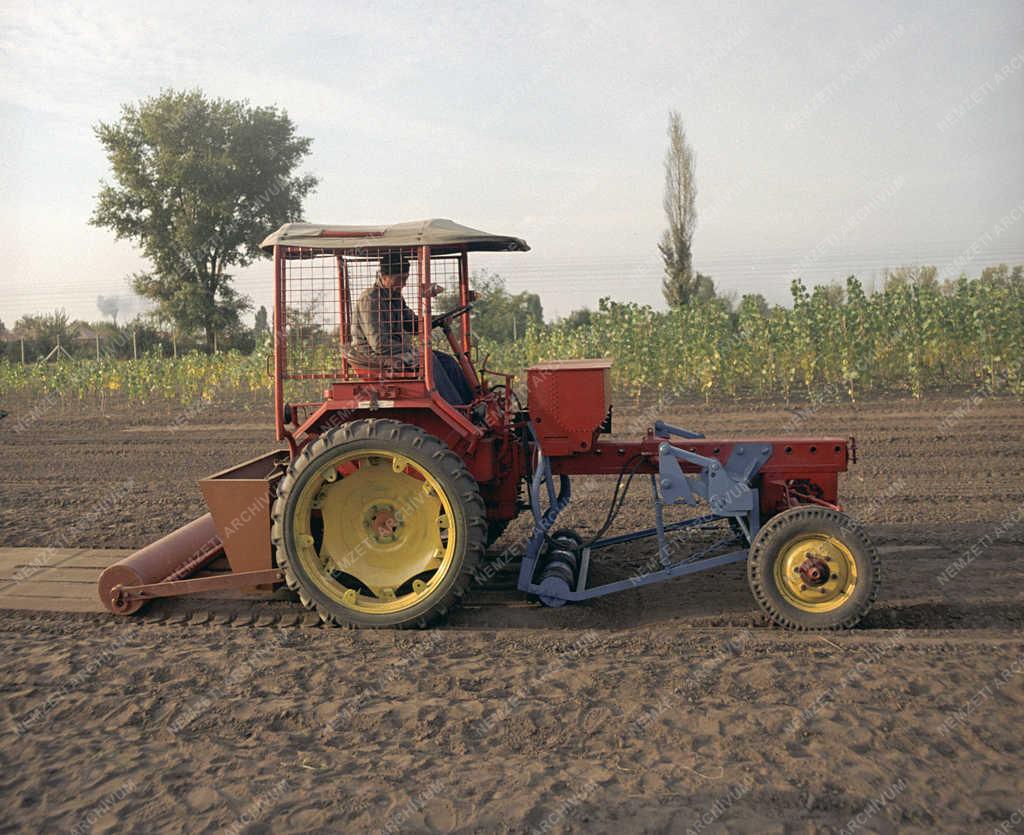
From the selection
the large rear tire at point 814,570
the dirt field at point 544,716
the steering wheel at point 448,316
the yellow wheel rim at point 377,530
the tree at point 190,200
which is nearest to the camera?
the dirt field at point 544,716

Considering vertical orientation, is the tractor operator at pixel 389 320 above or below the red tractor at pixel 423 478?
above

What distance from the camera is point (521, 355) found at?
20.0 m

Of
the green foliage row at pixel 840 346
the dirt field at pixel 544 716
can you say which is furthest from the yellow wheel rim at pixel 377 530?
the green foliage row at pixel 840 346

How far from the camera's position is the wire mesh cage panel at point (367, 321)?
4980 mm

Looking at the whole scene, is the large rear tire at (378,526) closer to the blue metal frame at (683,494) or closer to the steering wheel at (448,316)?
the blue metal frame at (683,494)

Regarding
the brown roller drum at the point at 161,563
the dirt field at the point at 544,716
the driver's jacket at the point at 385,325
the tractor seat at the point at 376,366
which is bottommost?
the dirt field at the point at 544,716

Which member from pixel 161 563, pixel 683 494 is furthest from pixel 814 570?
pixel 161 563

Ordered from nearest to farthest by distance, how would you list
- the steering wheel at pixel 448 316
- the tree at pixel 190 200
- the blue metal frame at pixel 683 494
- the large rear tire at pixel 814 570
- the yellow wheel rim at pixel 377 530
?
the large rear tire at pixel 814 570 < the yellow wheel rim at pixel 377 530 < the blue metal frame at pixel 683 494 < the steering wheel at pixel 448 316 < the tree at pixel 190 200

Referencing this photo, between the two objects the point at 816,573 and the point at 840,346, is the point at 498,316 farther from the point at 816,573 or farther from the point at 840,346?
the point at 816,573

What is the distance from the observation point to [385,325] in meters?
5.03

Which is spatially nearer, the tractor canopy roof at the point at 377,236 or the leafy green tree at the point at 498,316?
the tractor canopy roof at the point at 377,236

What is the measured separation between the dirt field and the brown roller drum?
0.17m

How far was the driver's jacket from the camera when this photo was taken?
4.98m

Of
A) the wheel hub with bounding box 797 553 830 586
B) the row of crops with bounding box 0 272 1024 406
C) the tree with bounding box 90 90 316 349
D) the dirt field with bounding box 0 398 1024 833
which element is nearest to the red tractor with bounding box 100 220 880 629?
the wheel hub with bounding box 797 553 830 586
